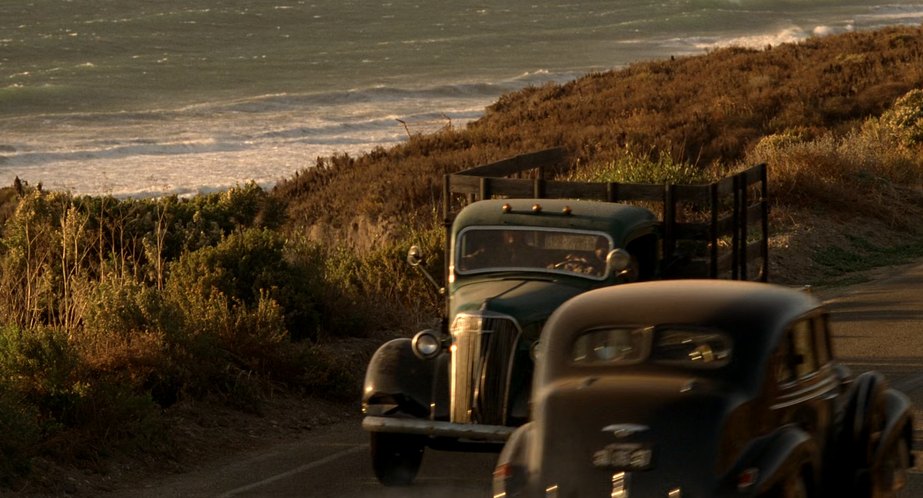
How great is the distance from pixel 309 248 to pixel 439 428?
22.5ft

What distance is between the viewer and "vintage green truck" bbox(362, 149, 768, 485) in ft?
32.4

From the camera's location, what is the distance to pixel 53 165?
49.3 meters

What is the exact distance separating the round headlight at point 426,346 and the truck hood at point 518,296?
0.27 meters

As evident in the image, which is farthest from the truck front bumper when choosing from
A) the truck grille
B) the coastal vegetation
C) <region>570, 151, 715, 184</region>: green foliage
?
<region>570, 151, 715, 184</region>: green foliage

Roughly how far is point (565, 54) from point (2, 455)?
272ft

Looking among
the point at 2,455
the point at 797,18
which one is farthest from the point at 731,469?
the point at 797,18

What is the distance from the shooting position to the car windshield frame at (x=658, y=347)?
7652 millimetres

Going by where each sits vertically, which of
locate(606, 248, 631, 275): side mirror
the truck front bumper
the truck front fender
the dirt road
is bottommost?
the dirt road

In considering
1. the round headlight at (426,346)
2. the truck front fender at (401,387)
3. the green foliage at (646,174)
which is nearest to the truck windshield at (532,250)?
the round headlight at (426,346)

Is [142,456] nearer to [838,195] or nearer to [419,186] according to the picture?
[838,195]

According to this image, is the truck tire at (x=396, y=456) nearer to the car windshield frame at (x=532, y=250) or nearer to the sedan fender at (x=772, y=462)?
the car windshield frame at (x=532, y=250)

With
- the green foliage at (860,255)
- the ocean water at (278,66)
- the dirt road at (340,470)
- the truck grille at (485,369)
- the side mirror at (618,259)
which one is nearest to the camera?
the truck grille at (485,369)

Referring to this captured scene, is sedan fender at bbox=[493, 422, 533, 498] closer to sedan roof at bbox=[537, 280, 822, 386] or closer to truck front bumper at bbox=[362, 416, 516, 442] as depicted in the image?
sedan roof at bbox=[537, 280, 822, 386]

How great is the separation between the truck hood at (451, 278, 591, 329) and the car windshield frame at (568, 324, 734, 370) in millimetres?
2004
